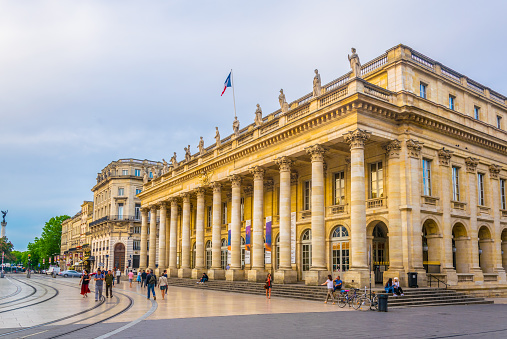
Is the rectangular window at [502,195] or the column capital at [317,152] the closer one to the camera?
the column capital at [317,152]

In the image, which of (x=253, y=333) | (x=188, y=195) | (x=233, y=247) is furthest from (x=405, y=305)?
(x=188, y=195)

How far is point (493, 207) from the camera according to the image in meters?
33.8

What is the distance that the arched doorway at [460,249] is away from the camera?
3098 cm

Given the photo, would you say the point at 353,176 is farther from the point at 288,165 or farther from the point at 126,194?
the point at 126,194

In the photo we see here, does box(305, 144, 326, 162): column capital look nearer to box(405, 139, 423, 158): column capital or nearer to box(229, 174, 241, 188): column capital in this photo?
box(405, 139, 423, 158): column capital

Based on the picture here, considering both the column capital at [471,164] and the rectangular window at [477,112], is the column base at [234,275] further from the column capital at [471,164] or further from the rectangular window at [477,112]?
the rectangular window at [477,112]

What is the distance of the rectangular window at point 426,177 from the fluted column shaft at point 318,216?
6633 millimetres

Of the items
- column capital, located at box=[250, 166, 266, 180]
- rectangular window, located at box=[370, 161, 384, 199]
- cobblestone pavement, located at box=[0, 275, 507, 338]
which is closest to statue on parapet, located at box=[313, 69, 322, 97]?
rectangular window, located at box=[370, 161, 384, 199]

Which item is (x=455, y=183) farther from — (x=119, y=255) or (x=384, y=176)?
(x=119, y=255)

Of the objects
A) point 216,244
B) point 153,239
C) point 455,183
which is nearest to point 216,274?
point 216,244

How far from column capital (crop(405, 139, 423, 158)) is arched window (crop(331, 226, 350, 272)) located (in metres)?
6.73

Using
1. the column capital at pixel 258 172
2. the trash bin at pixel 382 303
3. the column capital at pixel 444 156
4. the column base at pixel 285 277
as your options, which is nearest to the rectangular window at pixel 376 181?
the column capital at pixel 444 156

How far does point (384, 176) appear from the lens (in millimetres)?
29266

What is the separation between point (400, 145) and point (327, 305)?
11.4m
